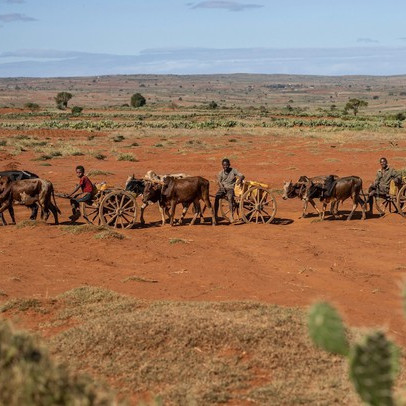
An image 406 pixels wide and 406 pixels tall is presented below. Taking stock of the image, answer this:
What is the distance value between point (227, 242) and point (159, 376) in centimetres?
811

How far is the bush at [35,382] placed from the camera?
4.08 metres

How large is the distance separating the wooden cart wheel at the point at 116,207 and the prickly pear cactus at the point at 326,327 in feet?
42.5

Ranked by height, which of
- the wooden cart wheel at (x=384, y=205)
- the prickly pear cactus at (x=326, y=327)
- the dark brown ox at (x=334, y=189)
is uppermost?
the prickly pear cactus at (x=326, y=327)

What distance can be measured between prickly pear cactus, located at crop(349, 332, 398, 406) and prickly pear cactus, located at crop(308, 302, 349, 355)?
10 cm

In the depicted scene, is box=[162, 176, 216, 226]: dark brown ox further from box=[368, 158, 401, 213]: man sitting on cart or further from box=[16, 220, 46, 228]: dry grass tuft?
box=[368, 158, 401, 213]: man sitting on cart

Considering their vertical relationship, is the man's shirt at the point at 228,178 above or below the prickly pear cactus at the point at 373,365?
below

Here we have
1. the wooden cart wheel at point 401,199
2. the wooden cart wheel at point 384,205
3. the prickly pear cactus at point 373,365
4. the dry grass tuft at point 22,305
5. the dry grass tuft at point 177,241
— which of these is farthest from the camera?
the wooden cart wheel at point 384,205

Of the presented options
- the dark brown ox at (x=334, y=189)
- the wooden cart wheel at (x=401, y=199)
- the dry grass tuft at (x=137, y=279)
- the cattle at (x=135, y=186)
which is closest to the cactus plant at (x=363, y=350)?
the dry grass tuft at (x=137, y=279)

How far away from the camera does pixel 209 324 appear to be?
8633 millimetres

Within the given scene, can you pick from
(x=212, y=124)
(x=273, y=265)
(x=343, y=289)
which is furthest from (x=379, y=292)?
(x=212, y=124)

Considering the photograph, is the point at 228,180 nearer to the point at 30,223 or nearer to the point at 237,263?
the point at 237,263

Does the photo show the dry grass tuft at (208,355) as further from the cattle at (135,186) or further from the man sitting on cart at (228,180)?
the man sitting on cart at (228,180)

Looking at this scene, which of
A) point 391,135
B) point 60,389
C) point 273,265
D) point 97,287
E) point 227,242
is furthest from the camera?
point 391,135

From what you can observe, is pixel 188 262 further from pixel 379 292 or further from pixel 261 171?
pixel 261 171
